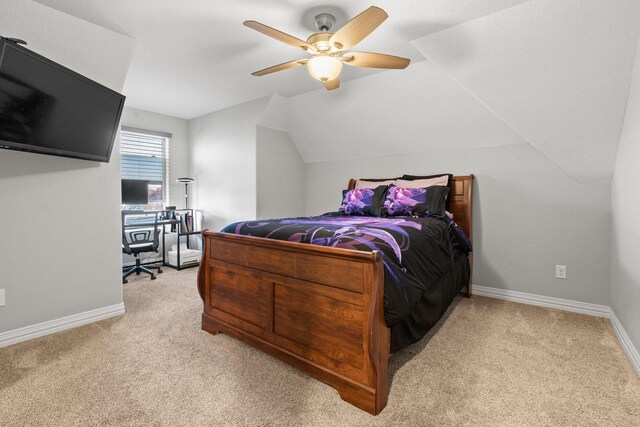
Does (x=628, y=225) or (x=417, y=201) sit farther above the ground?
(x=417, y=201)

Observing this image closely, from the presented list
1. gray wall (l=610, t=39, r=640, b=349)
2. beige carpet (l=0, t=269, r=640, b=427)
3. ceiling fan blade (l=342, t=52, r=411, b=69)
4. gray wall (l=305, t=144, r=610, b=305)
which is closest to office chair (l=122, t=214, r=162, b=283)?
beige carpet (l=0, t=269, r=640, b=427)

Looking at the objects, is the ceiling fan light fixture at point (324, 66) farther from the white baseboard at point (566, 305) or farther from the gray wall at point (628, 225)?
the white baseboard at point (566, 305)

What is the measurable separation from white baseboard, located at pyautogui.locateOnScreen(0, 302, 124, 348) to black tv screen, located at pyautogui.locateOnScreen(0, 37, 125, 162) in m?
1.23

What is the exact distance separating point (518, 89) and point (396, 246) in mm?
1780

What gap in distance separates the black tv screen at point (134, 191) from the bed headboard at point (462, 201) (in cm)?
380

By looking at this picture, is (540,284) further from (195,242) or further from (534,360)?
(195,242)

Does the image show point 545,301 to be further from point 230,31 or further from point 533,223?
point 230,31

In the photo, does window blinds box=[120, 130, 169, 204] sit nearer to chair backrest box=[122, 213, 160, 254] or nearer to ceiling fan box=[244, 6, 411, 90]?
chair backrest box=[122, 213, 160, 254]

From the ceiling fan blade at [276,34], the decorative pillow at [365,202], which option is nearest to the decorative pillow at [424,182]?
the decorative pillow at [365,202]

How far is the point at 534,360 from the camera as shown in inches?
75.8

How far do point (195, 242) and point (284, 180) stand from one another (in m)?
1.83

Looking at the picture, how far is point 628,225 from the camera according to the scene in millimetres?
2123

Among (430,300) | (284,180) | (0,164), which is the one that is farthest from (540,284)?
(0,164)

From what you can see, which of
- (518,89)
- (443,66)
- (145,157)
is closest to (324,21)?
(443,66)
